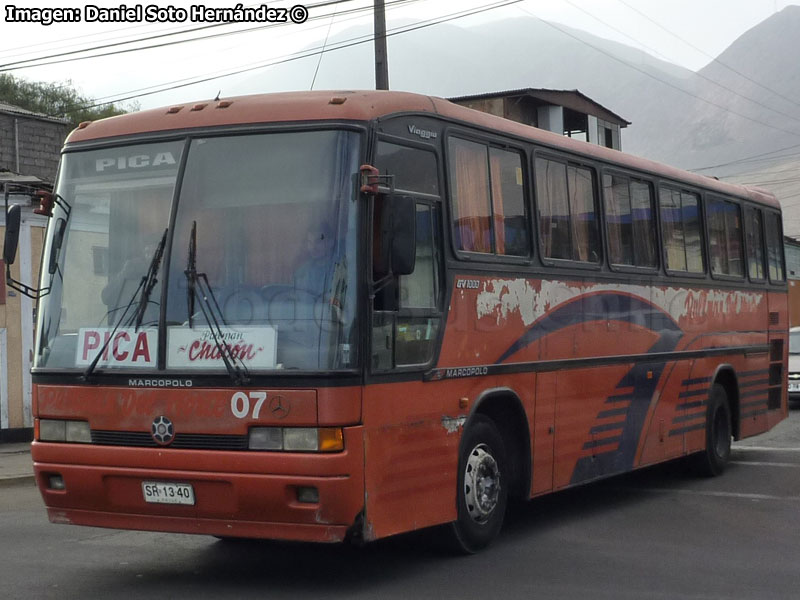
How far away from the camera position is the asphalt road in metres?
7.48

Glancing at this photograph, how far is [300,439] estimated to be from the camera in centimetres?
716

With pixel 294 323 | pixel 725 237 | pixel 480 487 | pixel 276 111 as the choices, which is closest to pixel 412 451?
pixel 480 487

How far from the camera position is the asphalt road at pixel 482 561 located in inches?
295

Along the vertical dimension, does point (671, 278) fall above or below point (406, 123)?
below

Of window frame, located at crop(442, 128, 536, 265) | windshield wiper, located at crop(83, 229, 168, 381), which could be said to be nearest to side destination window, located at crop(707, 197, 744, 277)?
window frame, located at crop(442, 128, 536, 265)

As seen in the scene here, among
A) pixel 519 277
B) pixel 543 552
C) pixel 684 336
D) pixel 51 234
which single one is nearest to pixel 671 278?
pixel 684 336

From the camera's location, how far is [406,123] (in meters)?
8.12

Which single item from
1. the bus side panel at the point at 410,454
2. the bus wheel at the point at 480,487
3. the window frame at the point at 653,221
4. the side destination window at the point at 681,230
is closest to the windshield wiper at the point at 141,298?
the bus side panel at the point at 410,454

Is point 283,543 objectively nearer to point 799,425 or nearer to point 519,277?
point 519,277

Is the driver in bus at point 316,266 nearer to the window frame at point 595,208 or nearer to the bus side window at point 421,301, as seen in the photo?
the bus side window at point 421,301

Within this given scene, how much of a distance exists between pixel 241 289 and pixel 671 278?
6208 mm

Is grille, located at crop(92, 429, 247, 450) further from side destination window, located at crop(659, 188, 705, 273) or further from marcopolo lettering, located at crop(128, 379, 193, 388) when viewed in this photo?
side destination window, located at crop(659, 188, 705, 273)

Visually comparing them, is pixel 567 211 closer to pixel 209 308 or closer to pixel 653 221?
pixel 653 221

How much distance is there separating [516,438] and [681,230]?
4.43 m
